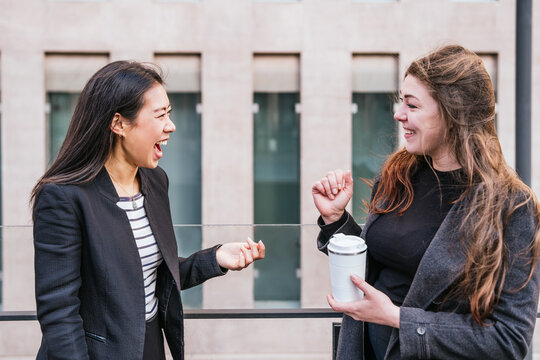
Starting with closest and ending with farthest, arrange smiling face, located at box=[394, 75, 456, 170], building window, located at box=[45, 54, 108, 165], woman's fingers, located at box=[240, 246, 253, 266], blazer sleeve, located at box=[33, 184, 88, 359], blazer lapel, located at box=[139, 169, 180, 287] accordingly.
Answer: blazer sleeve, located at box=[33, 184, 88, 359], smiling face, located at box=[394, 75, 456, 170], blazer lapel, located at box=[139, 169, 180, 287], woman's fingers, located at box=[240, 246, 253, 266], building window, located at box=[45, 54, 108, 165]

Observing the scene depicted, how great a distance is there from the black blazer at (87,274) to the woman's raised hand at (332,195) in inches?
27.6

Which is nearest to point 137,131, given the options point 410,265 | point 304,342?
point 410,265

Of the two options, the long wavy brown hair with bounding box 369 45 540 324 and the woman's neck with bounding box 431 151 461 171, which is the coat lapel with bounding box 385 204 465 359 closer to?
the long wavy brown hair with bounding box 369 45 540 324

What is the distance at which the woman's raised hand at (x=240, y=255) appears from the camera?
225cm

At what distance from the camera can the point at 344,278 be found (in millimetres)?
1658

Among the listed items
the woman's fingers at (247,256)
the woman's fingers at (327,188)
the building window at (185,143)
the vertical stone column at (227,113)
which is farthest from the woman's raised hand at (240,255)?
the building window at (185,143)

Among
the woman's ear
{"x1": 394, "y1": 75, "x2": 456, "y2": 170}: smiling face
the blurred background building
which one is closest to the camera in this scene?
{"x1": 394, "y1": 75, "x2": 456, "y2": 170}: smiling face

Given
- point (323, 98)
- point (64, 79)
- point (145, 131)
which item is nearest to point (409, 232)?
point (145, 131)

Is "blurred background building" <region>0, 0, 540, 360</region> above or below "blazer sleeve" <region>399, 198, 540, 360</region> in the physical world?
above

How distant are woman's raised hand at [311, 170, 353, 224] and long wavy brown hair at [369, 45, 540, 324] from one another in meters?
Answer: 0.18

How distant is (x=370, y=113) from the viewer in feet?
26.9

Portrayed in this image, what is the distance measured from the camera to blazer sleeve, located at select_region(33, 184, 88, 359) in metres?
1.71

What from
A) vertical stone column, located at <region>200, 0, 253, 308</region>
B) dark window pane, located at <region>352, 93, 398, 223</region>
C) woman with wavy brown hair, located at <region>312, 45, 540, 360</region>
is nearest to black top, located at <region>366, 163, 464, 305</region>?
woman with wavy brown hair, located at <region>312, 45, 540, 360</region>

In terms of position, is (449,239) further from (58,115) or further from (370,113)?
(58,115)
